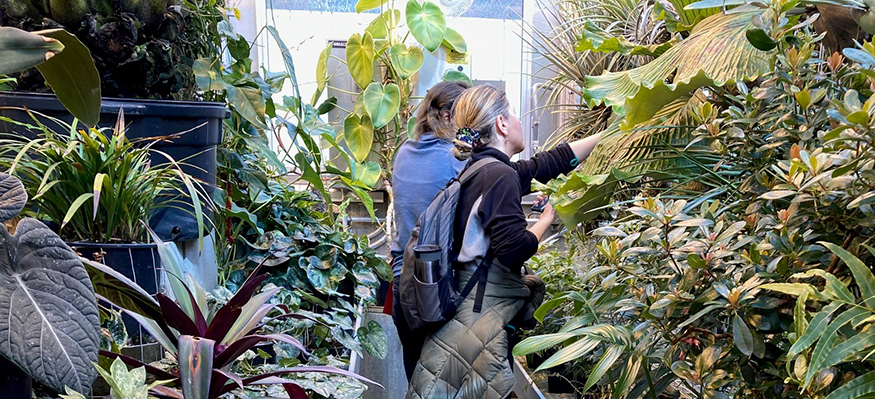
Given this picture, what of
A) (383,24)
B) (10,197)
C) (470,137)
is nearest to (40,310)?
(10,197)

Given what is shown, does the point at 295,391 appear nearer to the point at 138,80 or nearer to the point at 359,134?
the point at 138,80

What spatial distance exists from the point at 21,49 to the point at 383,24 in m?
3.13

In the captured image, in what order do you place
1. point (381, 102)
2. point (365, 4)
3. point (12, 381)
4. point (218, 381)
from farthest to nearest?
point (365, 4) < point (381, 102) < point (218, 381) < point (12, 381)

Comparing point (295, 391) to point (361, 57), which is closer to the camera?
point (295, 391)

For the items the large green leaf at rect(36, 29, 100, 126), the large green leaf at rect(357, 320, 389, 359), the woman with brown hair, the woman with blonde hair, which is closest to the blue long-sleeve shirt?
the woman with brown hair

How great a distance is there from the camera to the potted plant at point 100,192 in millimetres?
1098

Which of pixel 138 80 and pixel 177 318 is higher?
pixel 138 80

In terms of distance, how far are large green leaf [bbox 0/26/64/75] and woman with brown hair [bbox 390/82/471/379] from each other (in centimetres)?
165

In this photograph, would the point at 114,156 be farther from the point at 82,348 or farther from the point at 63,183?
the point at 82,348

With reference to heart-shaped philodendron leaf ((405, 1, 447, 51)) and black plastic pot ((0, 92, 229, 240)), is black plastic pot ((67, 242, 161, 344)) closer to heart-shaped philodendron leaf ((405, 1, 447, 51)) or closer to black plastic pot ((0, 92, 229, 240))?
black plastic pot ((0, 92, 229, 240))

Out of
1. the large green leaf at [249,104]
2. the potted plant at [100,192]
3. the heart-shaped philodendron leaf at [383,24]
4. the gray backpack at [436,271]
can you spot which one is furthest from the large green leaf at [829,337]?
the heart-shaped philodendron leaf at [383,24]

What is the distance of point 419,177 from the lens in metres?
2.22

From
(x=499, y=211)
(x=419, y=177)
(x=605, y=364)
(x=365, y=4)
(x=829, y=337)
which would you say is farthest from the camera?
(x=365, y=4)

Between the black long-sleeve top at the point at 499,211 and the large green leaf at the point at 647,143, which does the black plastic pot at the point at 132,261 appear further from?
the large green leaf at the point at 647,143
